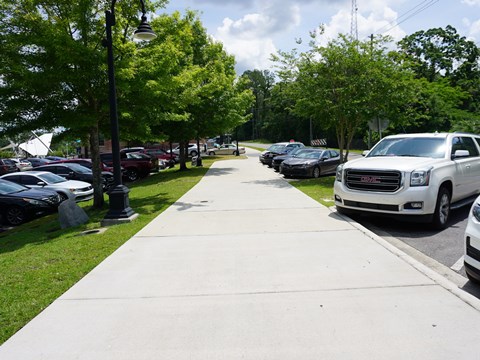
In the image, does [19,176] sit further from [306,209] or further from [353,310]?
[353,310]

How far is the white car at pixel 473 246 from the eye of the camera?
3887 mm

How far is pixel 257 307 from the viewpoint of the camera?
146 inches

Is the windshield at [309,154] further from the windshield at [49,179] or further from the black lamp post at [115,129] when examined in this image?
the black lamp post at [115,129]

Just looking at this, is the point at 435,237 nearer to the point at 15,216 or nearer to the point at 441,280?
the point at 441,280

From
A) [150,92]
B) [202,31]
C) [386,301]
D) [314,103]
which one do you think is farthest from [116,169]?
[202,31]

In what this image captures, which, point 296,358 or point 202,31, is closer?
point 296,358

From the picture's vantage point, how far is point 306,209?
349 inches

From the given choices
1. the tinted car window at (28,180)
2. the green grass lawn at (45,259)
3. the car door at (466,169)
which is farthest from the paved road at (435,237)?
the tinted car window at (28,180)

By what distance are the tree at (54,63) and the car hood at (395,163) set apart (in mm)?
5955

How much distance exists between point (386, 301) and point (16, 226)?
1053 centimetres

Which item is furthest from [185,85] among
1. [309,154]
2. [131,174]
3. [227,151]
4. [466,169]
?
[227,151]

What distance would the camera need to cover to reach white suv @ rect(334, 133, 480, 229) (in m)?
6.67

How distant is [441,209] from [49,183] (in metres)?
12.3

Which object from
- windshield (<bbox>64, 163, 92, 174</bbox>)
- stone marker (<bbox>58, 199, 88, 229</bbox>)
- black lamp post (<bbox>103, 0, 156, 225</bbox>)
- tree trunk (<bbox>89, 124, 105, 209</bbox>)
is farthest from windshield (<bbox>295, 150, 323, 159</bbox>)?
stone marker (<bbox>58, 199, 88, 229</bbox>)
